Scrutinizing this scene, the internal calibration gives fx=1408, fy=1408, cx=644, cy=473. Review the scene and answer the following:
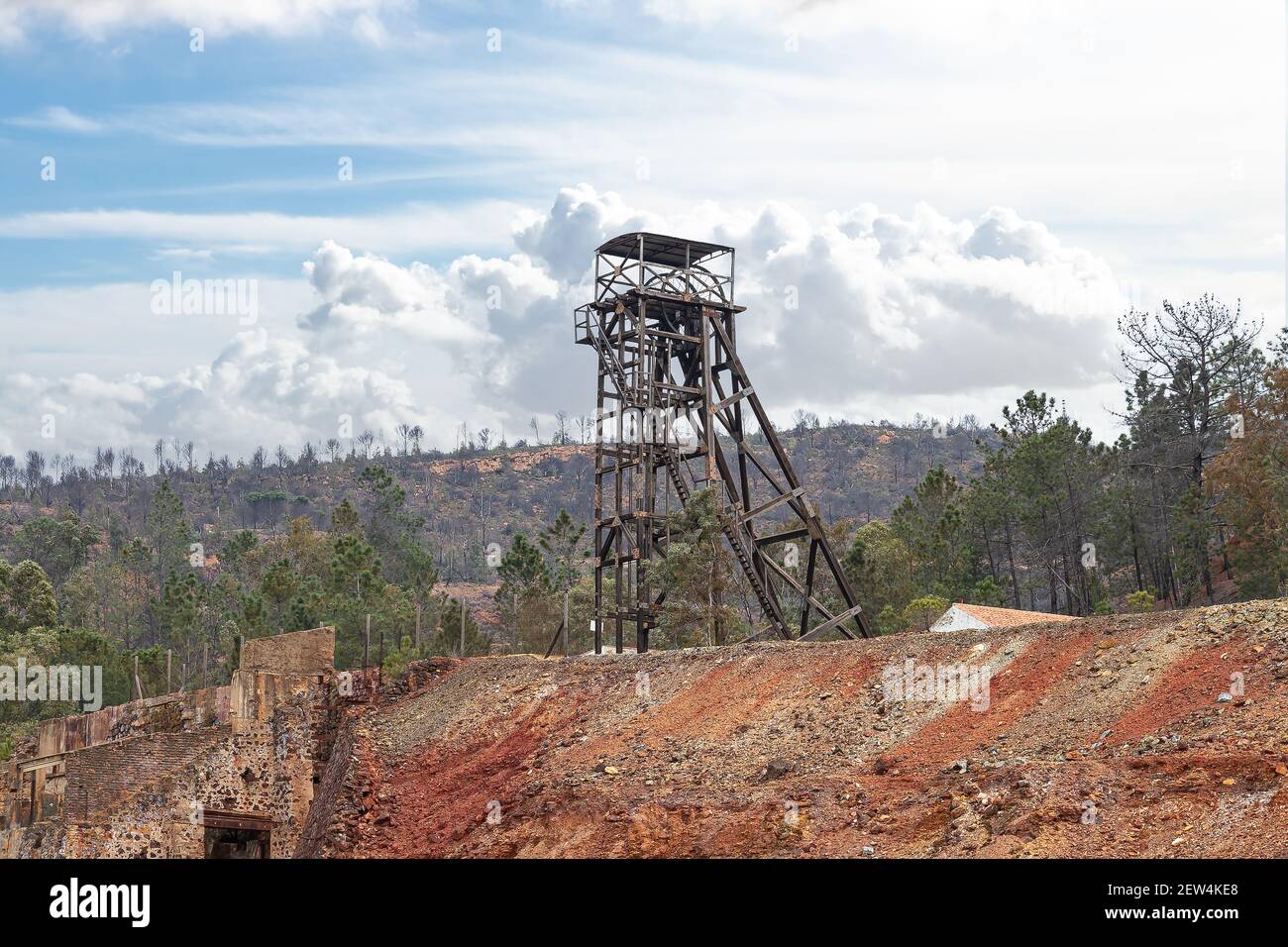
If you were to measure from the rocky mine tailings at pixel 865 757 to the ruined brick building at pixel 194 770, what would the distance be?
2.25 meters

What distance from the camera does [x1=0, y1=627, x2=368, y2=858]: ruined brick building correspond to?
27391mm

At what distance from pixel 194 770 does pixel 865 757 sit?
50.0ft

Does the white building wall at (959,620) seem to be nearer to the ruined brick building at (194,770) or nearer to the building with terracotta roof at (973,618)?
the building with terracotta roof at (973,618)

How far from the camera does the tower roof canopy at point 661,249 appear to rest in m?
36.5

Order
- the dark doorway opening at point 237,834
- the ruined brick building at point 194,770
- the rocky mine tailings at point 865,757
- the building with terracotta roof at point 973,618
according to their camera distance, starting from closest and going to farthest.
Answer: the rocky mine tailings at point 865,757 → the ruined brick building at point 194,770 → the dark doorway opening at point 237,834 → the building with terracotta roof at point 973,618

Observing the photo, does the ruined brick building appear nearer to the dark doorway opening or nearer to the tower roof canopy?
the dark doorway opening

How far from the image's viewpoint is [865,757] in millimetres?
19828

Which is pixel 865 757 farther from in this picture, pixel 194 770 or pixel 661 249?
pixel 661 249

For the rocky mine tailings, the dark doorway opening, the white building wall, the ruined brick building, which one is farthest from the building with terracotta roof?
the dark doorway opening

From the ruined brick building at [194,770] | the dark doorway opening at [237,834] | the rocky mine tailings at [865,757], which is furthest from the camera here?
the dark doorway opening at [237,834]

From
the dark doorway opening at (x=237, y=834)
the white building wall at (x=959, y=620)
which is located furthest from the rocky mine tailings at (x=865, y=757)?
the white building wall at (x=959, y=620)

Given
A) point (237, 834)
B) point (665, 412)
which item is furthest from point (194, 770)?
point (665, 412)
